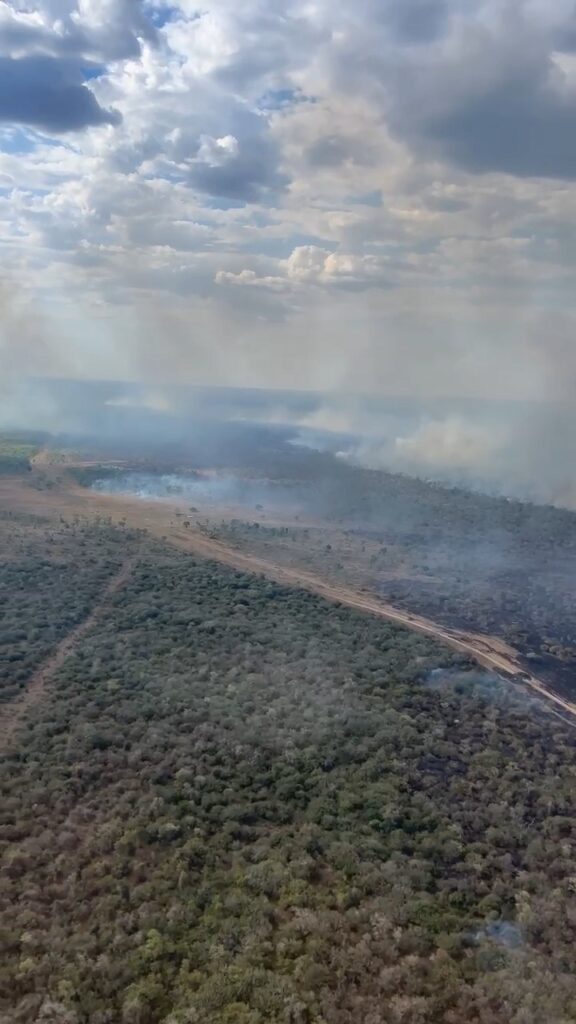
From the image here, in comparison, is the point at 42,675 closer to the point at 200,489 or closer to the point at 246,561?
the point at 246,561

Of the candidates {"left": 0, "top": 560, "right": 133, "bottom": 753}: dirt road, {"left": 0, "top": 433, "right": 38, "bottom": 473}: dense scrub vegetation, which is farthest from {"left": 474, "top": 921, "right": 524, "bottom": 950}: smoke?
{"left": 0, "top": 433, "right": 38, "bottom": 473}: dense scrub vegetation

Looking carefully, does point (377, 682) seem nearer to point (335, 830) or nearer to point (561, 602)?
point (335, 830)

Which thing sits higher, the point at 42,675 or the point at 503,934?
the point at 42,675

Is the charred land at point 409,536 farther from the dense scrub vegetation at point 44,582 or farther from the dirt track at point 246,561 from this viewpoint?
the dense scrub vegetation at point 44,582

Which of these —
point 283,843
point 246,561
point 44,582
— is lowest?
point 283,843

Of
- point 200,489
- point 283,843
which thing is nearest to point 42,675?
point 283,843

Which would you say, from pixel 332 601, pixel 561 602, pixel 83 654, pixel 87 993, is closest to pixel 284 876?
pixel 87 993
